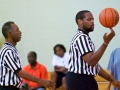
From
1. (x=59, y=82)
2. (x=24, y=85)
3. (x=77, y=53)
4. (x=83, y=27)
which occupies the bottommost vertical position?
(x=59, y=82)

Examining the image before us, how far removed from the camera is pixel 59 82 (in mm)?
7172

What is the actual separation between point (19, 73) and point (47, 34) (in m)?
4.64

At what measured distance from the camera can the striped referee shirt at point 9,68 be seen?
361 centimetres

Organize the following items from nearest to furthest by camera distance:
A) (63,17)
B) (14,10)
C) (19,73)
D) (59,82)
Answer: (19,73)
(59,82)
(63,17)
(14,10)

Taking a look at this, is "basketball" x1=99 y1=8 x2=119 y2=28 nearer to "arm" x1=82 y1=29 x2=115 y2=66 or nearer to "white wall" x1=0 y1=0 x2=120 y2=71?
"arm" x1=82 y1=29 x2=115 y2=66

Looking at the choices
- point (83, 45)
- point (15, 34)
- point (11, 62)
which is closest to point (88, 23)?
point (83, 45)

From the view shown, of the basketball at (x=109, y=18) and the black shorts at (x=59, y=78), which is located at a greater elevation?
the basketball at (x=109, y=18)

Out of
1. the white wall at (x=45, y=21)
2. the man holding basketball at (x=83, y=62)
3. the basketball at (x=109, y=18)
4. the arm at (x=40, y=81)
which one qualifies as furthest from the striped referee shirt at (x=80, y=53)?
the white wall at (x=45, y=21)

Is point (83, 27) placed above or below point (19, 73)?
above

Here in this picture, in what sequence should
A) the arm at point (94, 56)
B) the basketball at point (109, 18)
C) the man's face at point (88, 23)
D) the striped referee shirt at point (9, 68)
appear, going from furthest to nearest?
1. the basketball at point (109, 18)
2. the man's face at point (88, 23)
3. the striped referee shirt at point (9, 68)
4. the arm at point (94, 56)

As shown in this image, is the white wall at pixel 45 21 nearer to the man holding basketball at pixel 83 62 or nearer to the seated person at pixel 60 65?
the seated person at pixel 60 65

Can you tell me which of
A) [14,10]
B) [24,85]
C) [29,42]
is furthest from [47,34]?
[24,85]

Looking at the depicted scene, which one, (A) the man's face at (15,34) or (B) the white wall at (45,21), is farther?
(B) the white wall at (45,21)

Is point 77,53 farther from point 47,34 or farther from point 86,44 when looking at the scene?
point 47,34
